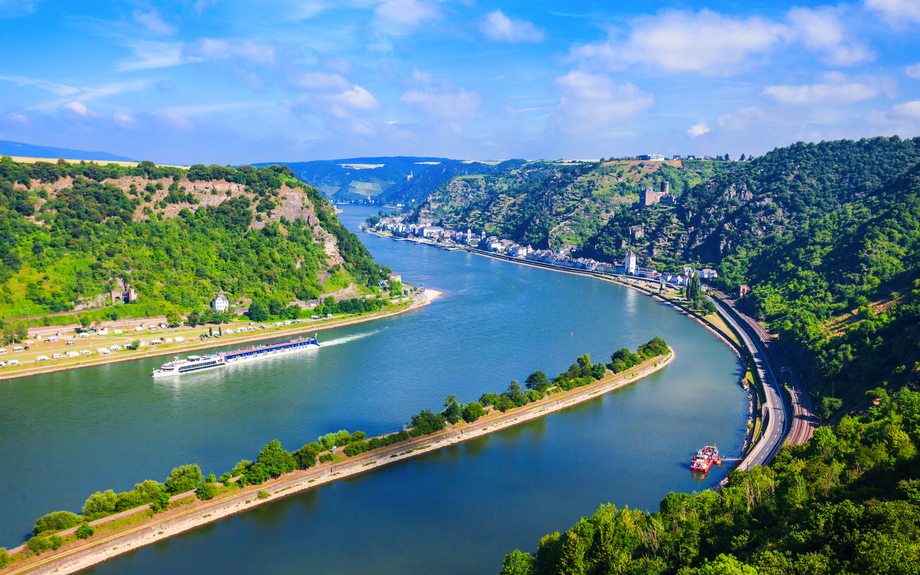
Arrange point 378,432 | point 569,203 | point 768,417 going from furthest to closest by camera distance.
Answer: point 569,203 < point 768,417 < point 378,432

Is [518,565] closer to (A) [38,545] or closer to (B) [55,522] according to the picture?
(A) [38,545]

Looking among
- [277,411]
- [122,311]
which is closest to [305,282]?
[122,311]

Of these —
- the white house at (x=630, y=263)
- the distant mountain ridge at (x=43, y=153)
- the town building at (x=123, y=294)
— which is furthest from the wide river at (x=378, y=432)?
the distant mountain ridge at (x=43, y=153)

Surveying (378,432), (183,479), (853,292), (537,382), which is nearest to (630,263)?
(853,292)

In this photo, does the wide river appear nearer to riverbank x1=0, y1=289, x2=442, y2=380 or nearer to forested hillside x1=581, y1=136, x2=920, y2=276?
riverbank x1=0, y1=289, x2=442, y2=380

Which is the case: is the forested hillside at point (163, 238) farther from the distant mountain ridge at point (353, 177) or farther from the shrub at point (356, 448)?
the distant mountain ridge at point (353, 177)

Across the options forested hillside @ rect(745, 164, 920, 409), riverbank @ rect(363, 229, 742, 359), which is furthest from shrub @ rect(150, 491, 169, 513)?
riverbank @ rect(363, 229, 742, 359)

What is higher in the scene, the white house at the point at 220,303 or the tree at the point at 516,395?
the white house at the point at 220,303
